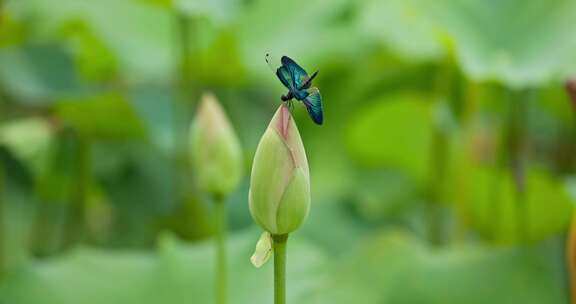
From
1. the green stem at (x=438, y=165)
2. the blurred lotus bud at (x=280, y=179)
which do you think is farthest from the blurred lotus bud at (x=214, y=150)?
the green stem at (x=438, y=165)

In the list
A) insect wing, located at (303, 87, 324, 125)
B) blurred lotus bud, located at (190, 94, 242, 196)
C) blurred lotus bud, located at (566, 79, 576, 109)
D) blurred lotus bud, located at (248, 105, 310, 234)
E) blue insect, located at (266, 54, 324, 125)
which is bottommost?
blurred lotus bud, located at (248, 105, 310, 234)

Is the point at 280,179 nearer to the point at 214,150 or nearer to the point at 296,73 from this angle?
the point at 296,73

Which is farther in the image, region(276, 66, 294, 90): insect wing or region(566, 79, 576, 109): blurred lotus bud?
region(566, 79, 576, 109): blurred lotus bud

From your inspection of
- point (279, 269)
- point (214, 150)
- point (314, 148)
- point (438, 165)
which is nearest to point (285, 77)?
point (279, 269)

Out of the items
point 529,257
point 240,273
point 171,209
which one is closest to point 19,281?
point 240,273

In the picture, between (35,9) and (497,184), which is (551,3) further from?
(35,9)

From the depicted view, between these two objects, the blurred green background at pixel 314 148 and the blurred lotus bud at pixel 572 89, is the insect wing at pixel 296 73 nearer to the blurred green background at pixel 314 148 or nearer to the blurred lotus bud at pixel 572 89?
the blurred lotus bud at pixel 572 89

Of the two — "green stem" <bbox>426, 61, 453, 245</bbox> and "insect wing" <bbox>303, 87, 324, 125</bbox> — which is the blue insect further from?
"green stem" <bbox>426, 61, 453, 245</bbox>

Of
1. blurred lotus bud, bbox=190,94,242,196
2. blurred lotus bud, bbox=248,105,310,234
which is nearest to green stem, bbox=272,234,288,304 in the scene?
blurred lotus bud, bbox=248,105,310,234
